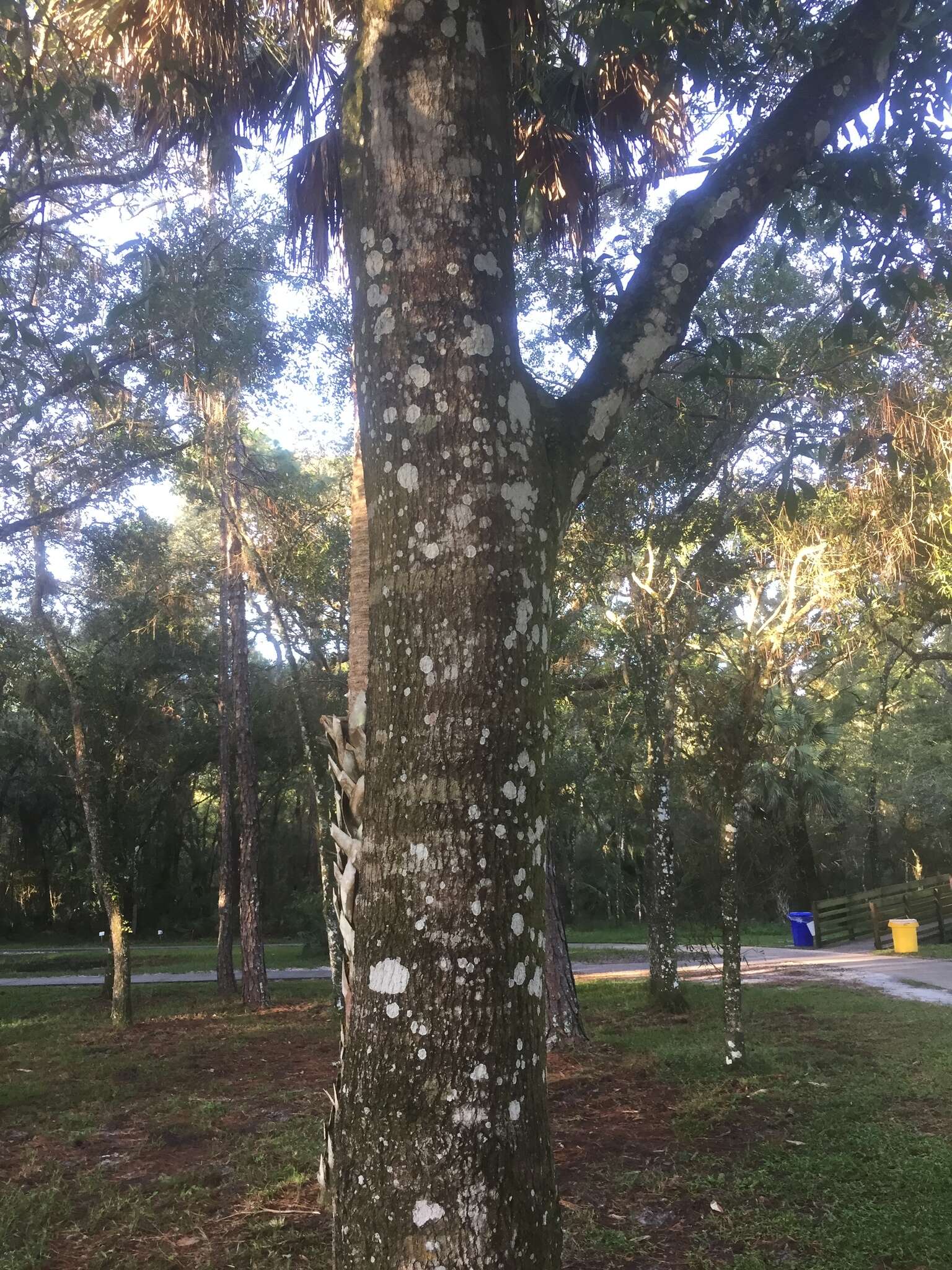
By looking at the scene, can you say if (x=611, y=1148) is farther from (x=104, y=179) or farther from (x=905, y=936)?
(x=905, y=936)

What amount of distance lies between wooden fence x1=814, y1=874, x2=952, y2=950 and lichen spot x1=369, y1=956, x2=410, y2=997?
20.7 meters

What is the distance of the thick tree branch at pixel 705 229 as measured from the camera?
2682 mm

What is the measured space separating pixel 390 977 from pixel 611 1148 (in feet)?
15.3

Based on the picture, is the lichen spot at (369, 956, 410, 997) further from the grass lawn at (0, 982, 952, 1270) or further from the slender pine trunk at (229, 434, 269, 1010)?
the slender pine trunk at (229, 434, 269, 1010)

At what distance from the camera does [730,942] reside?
25.8 ft

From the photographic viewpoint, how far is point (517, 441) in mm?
2377

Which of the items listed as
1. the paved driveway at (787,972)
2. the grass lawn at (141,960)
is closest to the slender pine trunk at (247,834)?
the paved driveway at (787,972)

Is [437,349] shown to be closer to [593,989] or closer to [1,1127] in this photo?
[1,1127]

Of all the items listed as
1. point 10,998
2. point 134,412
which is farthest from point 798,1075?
point 10,998

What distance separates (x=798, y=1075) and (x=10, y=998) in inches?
541

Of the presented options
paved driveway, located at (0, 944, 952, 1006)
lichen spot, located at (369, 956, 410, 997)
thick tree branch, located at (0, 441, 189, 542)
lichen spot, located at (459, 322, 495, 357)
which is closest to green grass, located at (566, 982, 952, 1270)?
paved driveway, located at (0, 944, 952, 1006)

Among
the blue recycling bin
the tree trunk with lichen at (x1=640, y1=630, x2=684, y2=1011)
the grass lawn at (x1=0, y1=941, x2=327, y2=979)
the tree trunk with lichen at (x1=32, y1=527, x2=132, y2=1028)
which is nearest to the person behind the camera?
the tree trunk with lichen at (x1=640, y1=630, x2=684, y2=1011)

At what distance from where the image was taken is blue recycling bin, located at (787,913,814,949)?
874 inches

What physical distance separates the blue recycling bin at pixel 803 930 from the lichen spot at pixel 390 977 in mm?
22608
